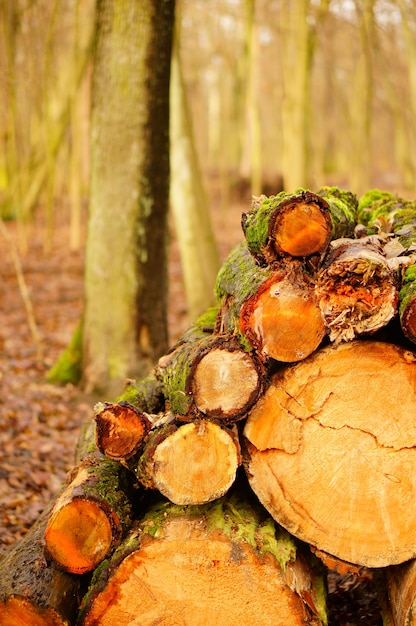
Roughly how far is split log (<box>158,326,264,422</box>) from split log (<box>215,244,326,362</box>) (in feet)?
0.24

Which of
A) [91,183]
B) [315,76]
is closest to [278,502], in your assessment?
[91,183]

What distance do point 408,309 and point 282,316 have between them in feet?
1.60

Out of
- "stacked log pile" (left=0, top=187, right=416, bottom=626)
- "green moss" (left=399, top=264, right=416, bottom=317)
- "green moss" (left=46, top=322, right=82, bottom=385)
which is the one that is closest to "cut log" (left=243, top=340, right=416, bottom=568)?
"stacked log pile" (left=0, top=187, right=416, bottom=626)

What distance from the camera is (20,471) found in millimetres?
4809

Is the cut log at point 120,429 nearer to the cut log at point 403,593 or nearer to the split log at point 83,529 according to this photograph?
the split log at point 83,529

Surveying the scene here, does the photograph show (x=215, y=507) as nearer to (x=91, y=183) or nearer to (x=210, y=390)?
(x=210, y=390)

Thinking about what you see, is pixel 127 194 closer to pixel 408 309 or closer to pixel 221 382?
pixel 221 382

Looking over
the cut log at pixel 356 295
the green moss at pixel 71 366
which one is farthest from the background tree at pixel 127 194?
the cut log at pixel 356 295

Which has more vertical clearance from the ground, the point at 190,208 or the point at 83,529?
the point at 190,208

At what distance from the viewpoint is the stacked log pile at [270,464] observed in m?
2.65

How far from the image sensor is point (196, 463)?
270cm

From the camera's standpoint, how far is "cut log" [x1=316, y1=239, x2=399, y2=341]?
101 inches

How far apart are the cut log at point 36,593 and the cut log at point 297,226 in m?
1.69

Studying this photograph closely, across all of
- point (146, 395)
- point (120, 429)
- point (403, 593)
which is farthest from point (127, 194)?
point (403, 593)
